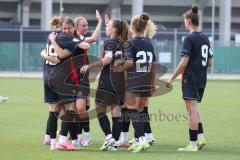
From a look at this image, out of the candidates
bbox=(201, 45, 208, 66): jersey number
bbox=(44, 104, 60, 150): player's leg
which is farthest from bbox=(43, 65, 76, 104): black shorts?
bbox=(201, 45, 208, 66): jersey number

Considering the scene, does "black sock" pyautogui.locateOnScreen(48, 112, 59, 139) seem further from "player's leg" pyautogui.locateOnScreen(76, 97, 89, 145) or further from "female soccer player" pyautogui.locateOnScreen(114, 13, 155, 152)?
"female soccer player" pyautogui.locateOnScreen(114, 13, 155, 152)

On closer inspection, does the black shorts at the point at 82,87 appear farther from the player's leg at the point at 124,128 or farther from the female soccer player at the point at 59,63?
the player's leg at the point at 124,128

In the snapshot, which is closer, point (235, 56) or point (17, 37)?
point (17, 37)

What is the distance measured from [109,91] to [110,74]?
0.25 meters

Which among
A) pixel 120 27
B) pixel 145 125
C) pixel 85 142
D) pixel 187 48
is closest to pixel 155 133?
pixel 145 125

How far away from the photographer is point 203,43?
1082cm

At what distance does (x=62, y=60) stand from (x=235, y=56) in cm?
3866

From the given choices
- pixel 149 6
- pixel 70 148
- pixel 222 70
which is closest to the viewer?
pixel 70 148

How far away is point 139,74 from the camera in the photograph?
10719mm

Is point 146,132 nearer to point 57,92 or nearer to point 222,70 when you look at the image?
point 57,92

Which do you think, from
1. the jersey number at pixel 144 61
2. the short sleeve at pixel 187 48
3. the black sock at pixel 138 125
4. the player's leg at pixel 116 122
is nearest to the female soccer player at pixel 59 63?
the player's leg at pixel 116 122

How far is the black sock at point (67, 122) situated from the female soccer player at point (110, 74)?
46 centimetres

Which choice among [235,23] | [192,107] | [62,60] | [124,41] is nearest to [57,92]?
[62,60]

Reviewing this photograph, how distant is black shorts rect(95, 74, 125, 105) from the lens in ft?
34.9
